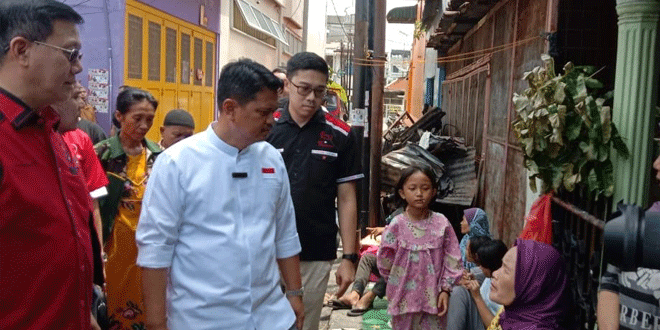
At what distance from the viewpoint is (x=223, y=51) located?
15.8m

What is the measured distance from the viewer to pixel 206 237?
2.51 meters

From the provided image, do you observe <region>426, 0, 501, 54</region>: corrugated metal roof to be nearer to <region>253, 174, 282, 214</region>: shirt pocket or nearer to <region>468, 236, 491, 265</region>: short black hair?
<region>468, 236, 491, 265</region>: short black hair

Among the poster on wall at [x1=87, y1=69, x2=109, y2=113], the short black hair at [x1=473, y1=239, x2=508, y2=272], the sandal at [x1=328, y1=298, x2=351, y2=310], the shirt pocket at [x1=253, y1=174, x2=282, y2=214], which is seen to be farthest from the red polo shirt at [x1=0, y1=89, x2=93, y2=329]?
the poster on wall at [x1=87, y1=69, x2=109, y2=113]

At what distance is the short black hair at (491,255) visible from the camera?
4.46 m

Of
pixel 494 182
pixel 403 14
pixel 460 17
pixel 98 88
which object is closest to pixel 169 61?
pixel 98 88

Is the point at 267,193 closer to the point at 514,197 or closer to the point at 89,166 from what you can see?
the point at 89,166

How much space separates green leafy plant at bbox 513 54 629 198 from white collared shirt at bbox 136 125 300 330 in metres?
1.81

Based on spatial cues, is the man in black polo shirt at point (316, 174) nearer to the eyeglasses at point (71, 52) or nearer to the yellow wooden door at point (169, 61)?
the eyeglasses at point (71, 52)

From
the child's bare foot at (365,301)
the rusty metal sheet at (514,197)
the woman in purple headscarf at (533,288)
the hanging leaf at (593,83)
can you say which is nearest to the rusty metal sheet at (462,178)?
the rusty metal sheet at (514,197)

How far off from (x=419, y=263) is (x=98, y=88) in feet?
20.7

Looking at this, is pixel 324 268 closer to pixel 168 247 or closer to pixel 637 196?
pixel 168 247

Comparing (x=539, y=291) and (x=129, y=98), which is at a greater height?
(x=129, y=98)

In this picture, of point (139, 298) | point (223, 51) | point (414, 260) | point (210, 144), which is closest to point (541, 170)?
point (414, 260)

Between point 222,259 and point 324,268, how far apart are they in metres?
1.34
